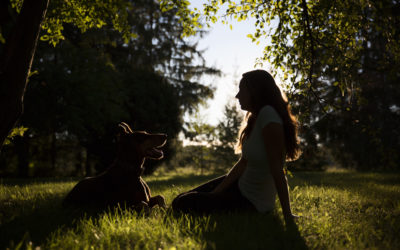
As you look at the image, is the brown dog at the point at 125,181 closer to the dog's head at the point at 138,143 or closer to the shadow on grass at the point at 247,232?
the dog's head at the point at 138,143

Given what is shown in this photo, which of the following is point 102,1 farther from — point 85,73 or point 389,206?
point 85,73

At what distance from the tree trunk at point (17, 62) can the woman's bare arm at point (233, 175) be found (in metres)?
2.83

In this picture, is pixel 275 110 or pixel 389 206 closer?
pixel 275 110

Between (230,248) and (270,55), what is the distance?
13.3ft

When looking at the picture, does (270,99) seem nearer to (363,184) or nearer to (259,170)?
(259,170)

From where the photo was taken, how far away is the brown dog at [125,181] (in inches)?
176

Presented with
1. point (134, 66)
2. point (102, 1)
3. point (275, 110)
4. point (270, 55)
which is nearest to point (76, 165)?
point (134, 66)

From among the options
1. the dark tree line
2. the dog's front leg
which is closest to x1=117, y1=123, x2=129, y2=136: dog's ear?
the dog's front leg

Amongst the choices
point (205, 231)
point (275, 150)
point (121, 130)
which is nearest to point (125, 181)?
point (121, 130)

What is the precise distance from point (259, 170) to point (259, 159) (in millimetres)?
176

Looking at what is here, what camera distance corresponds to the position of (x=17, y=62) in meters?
3.71

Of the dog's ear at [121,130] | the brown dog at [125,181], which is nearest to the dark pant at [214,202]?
the brown dog at [125,181]

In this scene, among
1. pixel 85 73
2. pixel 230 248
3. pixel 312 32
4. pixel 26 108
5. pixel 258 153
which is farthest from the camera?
pixel 85 73

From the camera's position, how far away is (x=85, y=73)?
540 inches
